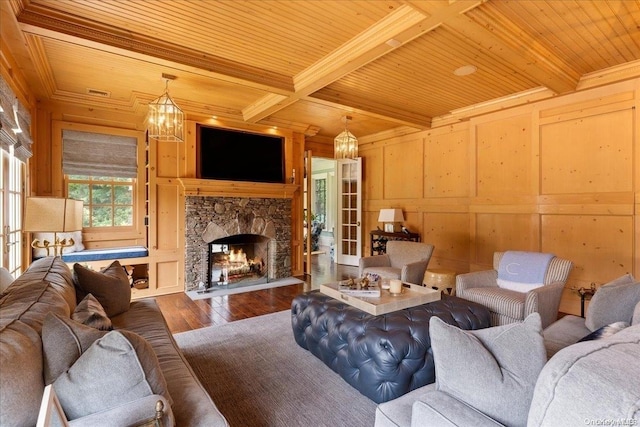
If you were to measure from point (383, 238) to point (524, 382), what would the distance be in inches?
206

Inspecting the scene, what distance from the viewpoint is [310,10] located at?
2.48 metres

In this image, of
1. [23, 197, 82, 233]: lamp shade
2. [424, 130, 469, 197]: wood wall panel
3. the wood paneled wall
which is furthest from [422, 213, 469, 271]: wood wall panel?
[23, 197, 82, 233]: lamp shade

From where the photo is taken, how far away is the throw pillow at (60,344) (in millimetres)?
1119

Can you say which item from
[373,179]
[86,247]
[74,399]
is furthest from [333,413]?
[373,179]

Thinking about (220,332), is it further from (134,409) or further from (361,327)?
(134,409)

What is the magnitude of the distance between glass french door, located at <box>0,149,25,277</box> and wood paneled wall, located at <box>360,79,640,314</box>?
18.1 ft

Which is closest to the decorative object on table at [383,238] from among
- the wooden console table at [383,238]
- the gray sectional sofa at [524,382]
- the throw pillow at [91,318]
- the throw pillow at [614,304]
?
the wooden console table at [383,238]

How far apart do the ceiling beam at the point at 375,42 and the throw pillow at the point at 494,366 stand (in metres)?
2.20

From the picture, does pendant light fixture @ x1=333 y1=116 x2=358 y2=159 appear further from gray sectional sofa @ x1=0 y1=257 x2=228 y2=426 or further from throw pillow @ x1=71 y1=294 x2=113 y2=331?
gray sectional sofa @ x1=0 y1=257 x2=228 y2=426

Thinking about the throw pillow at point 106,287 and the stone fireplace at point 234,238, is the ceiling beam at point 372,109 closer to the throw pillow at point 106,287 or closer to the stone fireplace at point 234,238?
the stone fireplace at point 234,238

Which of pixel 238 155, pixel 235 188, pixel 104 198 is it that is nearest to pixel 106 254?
pixel 104 198

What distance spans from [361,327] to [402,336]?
295mm

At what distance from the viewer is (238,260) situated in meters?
5.46

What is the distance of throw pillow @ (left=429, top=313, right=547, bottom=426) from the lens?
1.06 m
